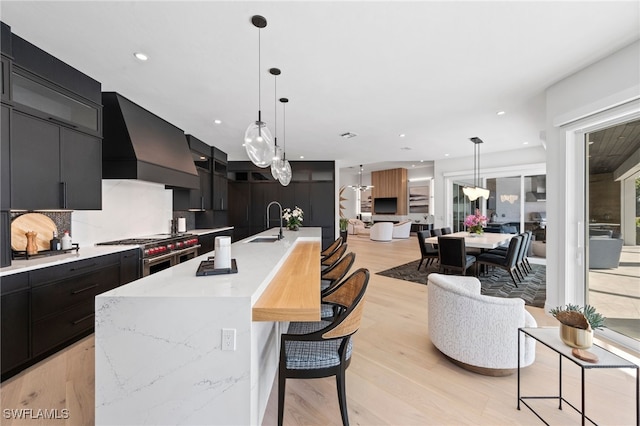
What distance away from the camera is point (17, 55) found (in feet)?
7.50

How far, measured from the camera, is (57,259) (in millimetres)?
2594

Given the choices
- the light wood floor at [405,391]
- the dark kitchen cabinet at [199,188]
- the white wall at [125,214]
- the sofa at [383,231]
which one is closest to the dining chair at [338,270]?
the light wood floor at [405,391]

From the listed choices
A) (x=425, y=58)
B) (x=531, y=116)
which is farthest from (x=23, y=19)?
(x=531, y=116)

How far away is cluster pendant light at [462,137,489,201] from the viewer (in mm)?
6162

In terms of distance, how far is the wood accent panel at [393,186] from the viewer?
41.3ft

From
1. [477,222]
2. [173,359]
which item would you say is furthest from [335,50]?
[477,222]

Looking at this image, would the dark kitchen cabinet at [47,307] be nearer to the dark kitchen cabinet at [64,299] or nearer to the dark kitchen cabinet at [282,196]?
the dark kitchen cabinet at [64,299]

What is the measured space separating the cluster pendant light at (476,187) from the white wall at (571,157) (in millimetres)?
2664

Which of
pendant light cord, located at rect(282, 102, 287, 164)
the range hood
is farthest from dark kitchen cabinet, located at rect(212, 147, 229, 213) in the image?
the range hood

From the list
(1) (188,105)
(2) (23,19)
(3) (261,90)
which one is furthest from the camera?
(1) (188,105)

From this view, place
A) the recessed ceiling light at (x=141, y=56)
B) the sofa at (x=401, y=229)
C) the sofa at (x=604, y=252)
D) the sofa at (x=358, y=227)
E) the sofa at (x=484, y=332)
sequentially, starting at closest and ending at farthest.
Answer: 1. the sofa at (x=484, y=332)
2. the recessed ceiling light at (x=141, y=56)
3. the sofa at (x=604, y=252)
4. the sofa at (x=401, y=229)
5. the sofa at (x=358, y=227)

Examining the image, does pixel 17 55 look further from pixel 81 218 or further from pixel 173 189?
pixel 173 189

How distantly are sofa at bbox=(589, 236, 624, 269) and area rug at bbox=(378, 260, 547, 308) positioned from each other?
1.07 m

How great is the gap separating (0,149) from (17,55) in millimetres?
840
